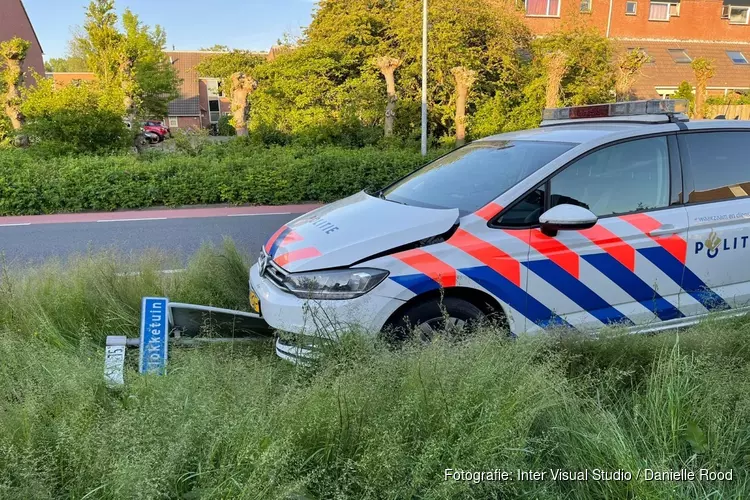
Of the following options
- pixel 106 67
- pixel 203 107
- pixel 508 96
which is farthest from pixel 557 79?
pixel 203 107

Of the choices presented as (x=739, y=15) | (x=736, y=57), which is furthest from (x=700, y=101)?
(x=739, y=15)

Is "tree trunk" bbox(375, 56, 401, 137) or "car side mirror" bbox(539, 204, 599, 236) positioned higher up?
"tree trunk" bbox(375, 56, 401, 137)

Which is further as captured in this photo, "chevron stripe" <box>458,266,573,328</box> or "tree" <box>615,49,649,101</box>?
"tree" <box>615,49,649,101</box>

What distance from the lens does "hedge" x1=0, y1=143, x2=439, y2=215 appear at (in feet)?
36.7

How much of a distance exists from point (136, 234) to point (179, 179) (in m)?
3.28

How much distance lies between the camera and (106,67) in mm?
16578

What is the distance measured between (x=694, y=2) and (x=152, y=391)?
3701 centimetres

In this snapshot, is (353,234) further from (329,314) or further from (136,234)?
(136,234)

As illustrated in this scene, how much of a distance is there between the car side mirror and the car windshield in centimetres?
35

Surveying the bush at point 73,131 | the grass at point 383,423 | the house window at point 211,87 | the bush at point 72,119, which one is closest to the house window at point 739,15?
the bush at point 72,119

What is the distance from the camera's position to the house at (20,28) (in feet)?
112

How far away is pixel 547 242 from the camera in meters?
3.31

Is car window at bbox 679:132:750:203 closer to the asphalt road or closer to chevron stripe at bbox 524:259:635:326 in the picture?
chevron stripe at bbox 524:259:635:326

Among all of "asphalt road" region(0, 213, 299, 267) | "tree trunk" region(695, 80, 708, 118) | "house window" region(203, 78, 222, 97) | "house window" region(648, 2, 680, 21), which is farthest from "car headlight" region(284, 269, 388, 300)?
"house window" region(203, 78, 222, 97)
